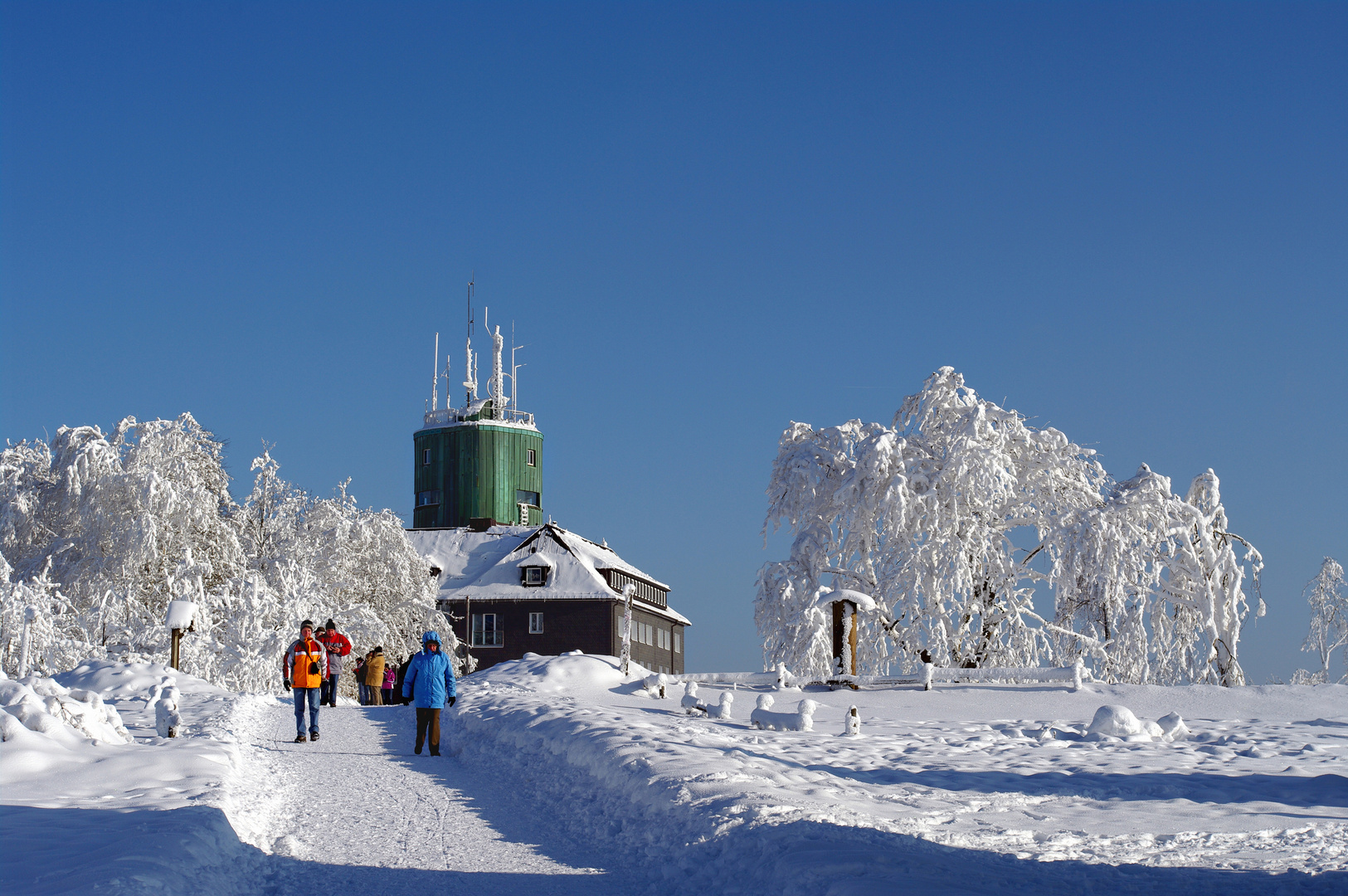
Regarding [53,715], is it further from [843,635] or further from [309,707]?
[843,635]

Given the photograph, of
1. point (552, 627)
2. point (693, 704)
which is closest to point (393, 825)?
point (693, 704)

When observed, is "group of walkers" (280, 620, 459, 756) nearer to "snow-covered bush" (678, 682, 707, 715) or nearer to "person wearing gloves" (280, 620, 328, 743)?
"person wearing gloves" (280, 620, 328, 743)

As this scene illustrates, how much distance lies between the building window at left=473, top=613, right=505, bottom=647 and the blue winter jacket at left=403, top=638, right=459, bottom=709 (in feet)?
131

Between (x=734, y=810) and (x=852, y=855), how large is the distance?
4.91 feet

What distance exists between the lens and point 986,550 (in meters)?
A: 29.3

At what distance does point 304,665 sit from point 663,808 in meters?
7.12

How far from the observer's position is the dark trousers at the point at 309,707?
13859mm

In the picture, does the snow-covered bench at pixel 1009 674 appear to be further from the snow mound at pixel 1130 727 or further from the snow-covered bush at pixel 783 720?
the snow-covered bush at pixel 783 720

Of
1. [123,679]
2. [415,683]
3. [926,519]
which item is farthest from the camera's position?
[926,519]

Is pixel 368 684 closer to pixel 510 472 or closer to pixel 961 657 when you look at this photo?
pixel 961 657

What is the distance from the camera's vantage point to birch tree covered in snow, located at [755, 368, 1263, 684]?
2783 centimetres

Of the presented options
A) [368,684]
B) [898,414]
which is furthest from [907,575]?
[368,684]

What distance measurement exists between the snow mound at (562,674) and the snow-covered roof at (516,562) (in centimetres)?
2720

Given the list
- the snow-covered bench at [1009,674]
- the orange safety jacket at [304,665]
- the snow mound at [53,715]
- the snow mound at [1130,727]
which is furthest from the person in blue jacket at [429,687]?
the snow-covered bench at [1009,674]
